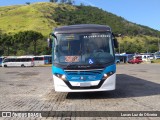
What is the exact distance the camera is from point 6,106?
36.8 ft

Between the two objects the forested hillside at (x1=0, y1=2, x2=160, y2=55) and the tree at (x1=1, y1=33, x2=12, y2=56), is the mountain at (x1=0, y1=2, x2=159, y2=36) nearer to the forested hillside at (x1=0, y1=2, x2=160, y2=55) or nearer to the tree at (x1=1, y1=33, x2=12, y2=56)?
the forested hillside at (x1=0, y1=2, x2=160, y2=55)

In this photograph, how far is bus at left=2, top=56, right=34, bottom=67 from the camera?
217 feet

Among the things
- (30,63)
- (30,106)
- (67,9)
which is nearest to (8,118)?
(30,106)

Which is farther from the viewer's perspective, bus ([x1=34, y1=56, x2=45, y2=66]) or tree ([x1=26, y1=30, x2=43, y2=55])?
tree ([x1=26, y1=30, x2=43, y2=55])

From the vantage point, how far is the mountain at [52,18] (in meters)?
127

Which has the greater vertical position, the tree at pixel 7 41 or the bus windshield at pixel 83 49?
the tree at pixel 7 41

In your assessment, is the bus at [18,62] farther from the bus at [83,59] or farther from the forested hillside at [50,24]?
the bus at [83,59]

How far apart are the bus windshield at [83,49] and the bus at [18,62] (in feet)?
177

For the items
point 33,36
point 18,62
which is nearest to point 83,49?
point 18,62

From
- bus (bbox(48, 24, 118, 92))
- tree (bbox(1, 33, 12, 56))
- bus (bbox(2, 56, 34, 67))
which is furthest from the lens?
tree (bbox(1, 33, 12, 56))

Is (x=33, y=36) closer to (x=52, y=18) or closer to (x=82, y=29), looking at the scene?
(x=52, y=18)

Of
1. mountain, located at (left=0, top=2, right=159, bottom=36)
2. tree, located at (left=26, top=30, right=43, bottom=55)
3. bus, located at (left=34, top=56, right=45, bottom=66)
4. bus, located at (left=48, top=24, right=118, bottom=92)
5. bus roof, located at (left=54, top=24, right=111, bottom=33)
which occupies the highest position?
mountain, located at (left=0, top=2, right=159, bottom=36)

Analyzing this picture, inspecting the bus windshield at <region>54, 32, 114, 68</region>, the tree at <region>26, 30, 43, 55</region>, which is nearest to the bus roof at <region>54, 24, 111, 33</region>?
the bus windshield at <region>54, 32, 114, 68</region>

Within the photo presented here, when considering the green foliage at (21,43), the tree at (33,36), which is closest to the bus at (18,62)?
the green foliage at (21,43)
